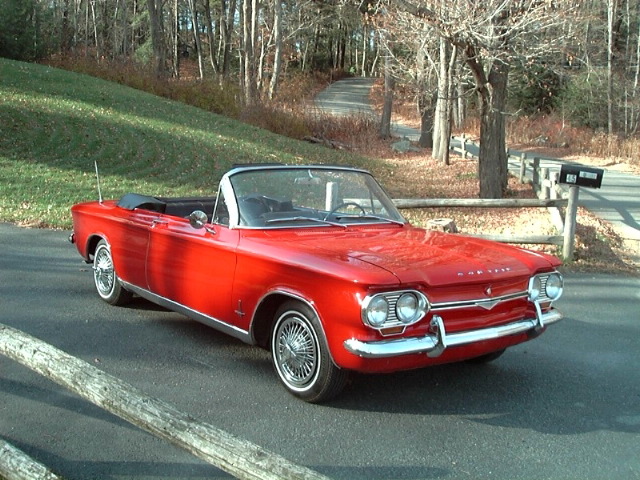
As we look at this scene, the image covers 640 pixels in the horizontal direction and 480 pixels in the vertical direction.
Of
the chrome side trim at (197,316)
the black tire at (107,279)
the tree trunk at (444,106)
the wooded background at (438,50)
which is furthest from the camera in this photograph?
the tree trunk at (444,106)

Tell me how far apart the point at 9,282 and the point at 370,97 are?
49225mm

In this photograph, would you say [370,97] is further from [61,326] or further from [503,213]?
[61,326]

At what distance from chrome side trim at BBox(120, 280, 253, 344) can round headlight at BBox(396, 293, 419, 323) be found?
125 centimetres

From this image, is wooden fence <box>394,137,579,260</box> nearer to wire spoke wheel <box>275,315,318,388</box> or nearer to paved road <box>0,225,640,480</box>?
paved road <box>0,225,640,480</box>

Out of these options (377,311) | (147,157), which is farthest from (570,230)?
(147,157)

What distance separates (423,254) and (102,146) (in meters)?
15.3

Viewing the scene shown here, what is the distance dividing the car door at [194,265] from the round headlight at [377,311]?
4.37 ft

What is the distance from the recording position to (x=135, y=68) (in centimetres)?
3188

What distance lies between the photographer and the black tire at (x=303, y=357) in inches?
175

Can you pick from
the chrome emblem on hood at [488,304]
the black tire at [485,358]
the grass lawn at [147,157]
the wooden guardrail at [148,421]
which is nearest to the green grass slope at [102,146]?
the grass lawn at [147,157]

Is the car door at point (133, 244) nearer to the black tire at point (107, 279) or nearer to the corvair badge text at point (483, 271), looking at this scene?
the black tire at point (107, 279)

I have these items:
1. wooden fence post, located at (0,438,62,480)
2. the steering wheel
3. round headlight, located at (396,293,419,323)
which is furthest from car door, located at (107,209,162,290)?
wooden fence post, located at (0,438,62,480)

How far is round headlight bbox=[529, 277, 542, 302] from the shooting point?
16.0 ft

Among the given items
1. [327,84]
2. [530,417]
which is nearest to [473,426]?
[530,417]
